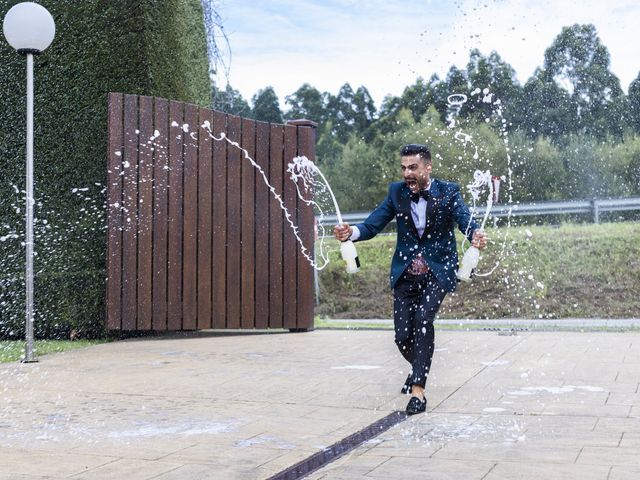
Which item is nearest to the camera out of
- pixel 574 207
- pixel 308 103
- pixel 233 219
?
pixel 233 219

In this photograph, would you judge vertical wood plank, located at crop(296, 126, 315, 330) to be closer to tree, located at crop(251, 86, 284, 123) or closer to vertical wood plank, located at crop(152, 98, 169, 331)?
vertical wood plank, located at crop(152, 98, 169, 331)

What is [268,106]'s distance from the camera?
5512 cm

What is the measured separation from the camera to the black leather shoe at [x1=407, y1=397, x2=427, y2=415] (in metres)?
5.75

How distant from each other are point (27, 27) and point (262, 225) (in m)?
3.49

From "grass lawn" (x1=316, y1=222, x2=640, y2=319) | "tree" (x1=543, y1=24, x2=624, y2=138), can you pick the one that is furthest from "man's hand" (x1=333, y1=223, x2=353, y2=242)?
"tree" (x1=543, y1=24, x2=624, y2=138)

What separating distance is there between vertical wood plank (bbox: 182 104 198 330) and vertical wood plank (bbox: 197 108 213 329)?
60 millimetres

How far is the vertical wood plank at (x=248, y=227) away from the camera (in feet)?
35.3

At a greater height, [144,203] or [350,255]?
[144,203]

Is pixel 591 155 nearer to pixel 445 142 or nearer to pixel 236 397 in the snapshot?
pixel 445 142

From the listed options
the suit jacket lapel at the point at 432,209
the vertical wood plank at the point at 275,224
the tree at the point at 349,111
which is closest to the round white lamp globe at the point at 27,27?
the vertical wood plank at the point at 275,224

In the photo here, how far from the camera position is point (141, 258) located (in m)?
10.1

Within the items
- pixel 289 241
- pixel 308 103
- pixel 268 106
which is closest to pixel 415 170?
pixel 289 241

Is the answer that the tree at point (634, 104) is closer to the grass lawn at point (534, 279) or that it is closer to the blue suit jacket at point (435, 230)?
the grass lawn at point (534, 279)

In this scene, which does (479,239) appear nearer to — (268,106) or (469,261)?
(469,261)
